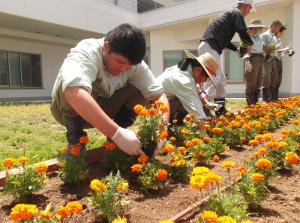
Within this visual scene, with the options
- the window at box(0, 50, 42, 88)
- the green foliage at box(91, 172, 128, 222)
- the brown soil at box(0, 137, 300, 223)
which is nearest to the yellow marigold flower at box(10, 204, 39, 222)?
the green foliage at box(91, 172, 128, 222)

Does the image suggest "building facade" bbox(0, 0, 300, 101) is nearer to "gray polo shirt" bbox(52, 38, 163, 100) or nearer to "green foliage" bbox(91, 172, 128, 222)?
"gray polo shirt" bbox(52, 38, 163, 100)

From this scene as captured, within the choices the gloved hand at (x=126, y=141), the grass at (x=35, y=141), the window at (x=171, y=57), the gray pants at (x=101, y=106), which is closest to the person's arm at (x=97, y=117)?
the gloved hand at (x=126, y=141)

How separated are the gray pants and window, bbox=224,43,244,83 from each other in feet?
40.4

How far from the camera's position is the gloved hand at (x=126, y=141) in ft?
7.07

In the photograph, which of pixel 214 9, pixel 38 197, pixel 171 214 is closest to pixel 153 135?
pixel 171 214

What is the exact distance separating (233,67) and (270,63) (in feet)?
23.7

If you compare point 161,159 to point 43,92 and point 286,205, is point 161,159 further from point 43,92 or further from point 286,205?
point 43,92

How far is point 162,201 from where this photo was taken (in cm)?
211

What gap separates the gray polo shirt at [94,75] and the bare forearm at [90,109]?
0.18 feet

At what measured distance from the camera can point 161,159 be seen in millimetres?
2916

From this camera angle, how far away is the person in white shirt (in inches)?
139

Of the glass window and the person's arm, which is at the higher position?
the glass window

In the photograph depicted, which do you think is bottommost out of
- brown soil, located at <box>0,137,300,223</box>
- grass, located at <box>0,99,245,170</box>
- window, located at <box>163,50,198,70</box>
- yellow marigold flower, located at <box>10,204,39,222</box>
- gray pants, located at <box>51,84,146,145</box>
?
brown soil, located at <box>0,137,300,223</box>

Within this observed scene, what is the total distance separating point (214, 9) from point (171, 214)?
1418 cm
